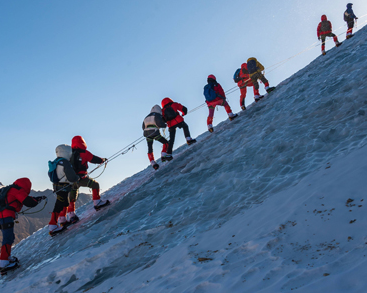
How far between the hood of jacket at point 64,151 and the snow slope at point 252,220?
209 cm

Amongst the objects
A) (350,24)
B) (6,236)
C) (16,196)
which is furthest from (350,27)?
(6,236)

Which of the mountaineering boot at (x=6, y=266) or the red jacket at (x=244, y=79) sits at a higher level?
the red jacket at (x=244, y=79)

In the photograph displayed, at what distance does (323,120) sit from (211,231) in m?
3.87

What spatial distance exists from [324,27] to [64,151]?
14.3m

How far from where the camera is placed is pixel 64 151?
8523mm

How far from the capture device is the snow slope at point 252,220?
2.67 metres

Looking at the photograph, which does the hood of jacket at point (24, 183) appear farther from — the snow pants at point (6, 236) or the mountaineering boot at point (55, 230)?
the mountaineering boot at point (55, 230)

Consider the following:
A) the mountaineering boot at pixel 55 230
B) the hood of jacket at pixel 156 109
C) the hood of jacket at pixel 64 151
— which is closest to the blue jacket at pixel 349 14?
the hood of jacket at pixel 156 109

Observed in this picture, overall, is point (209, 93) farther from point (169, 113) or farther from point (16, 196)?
point (16, 196)

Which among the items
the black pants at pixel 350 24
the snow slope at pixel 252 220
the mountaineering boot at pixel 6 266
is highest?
the black pants at pixel 350 24

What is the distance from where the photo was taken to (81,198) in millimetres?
65750

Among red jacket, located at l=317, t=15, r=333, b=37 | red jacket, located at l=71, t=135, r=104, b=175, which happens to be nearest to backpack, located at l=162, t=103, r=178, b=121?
red jacket, located at l=71, t=135, r=104, b=175

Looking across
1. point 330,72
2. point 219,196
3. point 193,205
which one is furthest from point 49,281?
point 330,72

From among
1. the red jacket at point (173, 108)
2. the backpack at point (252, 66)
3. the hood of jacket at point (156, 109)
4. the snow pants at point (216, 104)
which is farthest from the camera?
the backpack at point (252, 66)
